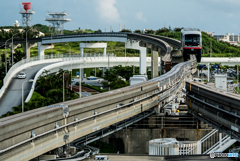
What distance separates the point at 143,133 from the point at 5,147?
2073cm

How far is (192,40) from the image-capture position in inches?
2446

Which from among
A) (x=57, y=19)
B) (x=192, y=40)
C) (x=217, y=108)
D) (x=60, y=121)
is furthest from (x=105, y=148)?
(x=57, y=19)

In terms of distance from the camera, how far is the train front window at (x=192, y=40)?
203 feet

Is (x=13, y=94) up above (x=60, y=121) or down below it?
below

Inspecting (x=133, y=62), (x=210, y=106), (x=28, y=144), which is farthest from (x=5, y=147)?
(x=133, y=62)

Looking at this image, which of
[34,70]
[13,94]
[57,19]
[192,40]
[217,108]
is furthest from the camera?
[57,19]

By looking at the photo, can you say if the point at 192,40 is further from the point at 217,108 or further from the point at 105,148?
the point at 217,108

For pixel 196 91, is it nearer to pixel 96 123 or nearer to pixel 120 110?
pixel 120 110

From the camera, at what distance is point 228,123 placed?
1988cm

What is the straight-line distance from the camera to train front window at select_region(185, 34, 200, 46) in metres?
61.9

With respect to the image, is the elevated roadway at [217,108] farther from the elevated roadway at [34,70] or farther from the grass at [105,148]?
the elevated roadway at [34,70]

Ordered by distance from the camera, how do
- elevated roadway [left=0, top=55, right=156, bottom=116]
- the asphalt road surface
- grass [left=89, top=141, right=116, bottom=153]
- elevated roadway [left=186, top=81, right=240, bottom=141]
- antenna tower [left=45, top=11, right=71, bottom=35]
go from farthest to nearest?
antenna tower [left=45, top=11, right=71, bottom=35], elevated roadway [left=0, top=55, right=156, bottom=116], the asphalt road surface, grass [left=89, top=141, right=116, bottom=153], elevated roadway [left=186, top=81, right=240, bottom=141]

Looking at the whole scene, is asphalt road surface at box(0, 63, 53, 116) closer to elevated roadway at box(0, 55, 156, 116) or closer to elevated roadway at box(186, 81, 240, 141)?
elevated roadway at box(0, 55, 156, 116)

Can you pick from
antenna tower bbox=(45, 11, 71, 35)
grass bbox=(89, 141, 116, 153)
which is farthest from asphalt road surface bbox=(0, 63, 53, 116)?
antenna tower bbox=(45, 11, 71, 35)
